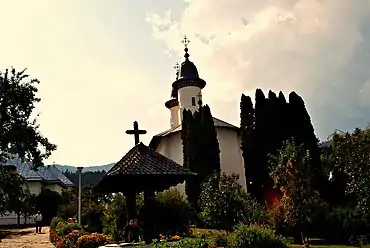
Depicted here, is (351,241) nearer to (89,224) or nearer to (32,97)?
(89,224)

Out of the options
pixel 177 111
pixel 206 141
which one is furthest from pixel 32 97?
pixel 177 111

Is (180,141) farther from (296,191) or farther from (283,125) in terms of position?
(296,191)

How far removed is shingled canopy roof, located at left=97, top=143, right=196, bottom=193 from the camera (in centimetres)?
1275

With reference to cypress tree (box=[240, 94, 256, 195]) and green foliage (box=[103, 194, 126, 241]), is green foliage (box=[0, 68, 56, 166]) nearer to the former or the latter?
green foliage (box=[103, 194, 126, 241])

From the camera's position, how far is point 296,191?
26.1m

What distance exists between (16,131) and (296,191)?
17162 millimetres

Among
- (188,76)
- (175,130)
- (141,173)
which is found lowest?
(141,173)

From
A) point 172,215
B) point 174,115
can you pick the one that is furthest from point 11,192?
point 174,115

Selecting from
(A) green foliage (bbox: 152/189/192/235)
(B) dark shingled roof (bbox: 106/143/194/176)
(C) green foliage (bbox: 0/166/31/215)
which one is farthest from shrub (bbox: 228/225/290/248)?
(C) green foliage (bbox: 0/166/31/215)

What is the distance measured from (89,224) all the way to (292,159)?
43.5ft

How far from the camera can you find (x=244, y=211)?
28.0 m

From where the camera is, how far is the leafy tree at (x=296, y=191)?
2570 centimetres

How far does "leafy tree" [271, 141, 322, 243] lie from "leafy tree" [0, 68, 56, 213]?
15.4 meters

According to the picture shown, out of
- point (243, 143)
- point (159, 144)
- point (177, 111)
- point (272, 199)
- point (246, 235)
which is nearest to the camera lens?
point (246, 235)
